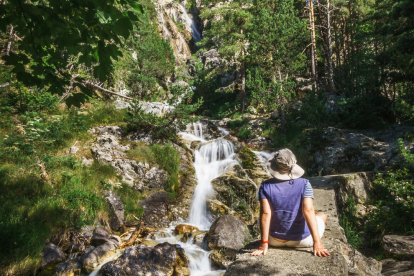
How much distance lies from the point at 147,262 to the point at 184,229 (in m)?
2.29

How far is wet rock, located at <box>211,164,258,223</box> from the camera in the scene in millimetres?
8328

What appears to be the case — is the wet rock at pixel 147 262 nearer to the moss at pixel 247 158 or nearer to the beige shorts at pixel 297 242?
the beige shorts at pixel 297 242

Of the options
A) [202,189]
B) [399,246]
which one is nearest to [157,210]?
[202,189]

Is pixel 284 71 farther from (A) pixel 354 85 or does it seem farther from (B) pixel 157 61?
(B) pixel 157 61

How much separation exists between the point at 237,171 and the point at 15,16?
328 inches

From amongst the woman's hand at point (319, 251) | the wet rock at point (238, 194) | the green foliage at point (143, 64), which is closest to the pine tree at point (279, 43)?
the wet rock at point (238, 194)

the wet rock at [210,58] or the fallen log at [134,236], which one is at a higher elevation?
the wet rock at [210,58]

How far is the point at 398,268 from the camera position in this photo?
160 inches

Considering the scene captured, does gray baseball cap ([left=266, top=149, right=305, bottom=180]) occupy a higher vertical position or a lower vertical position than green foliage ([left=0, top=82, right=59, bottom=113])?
lower

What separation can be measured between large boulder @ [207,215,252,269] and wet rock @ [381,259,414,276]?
2.86m

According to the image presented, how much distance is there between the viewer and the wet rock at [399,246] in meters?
4.43

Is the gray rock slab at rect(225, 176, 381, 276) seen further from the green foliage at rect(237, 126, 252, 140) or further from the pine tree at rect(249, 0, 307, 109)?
the green foliage at rect(237, 126, 252, 140)

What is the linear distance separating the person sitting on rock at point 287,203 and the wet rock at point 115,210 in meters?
5.06

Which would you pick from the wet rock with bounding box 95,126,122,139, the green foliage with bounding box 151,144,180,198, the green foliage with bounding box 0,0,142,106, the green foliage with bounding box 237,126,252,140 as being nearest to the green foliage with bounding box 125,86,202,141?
the wet rock with bounding box 95,126,122,139
